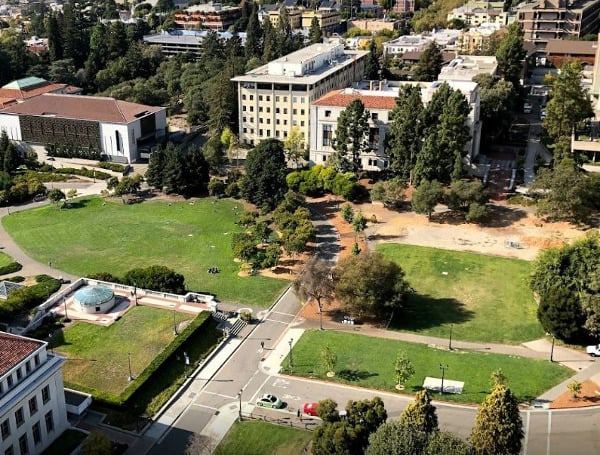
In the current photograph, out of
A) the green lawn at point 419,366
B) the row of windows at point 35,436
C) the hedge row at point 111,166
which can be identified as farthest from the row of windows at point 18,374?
the hedge row at point 111,166

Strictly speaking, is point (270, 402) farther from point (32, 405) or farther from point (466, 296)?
point (466, 296)

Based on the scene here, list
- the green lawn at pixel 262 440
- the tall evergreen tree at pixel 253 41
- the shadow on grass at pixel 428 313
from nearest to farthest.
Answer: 1. the green lawn at pixel 262 440
2. the shadow on grass at pixel 428 313
3. the tall evergreen tree at pixel 253 41

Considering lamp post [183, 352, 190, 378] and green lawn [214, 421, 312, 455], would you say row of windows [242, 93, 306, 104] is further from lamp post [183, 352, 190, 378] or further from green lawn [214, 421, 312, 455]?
green lawn [214, 421, 312, 455]

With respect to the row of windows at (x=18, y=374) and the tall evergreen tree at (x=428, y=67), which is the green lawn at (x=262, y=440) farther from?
the tall evergreen tree at (x=428, y=67)

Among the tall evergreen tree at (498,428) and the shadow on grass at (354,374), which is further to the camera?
the shadow on grass at (354,374)

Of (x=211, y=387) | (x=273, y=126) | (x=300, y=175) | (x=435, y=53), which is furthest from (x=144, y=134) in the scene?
(x=211, y=387)

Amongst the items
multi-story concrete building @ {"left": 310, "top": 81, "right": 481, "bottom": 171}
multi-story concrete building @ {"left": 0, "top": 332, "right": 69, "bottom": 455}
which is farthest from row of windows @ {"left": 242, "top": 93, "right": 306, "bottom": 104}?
multi-story concrete building @ {"left": 0, "top": 332, "right": 69, "bottom": 455}

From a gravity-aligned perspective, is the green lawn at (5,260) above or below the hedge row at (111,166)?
below
